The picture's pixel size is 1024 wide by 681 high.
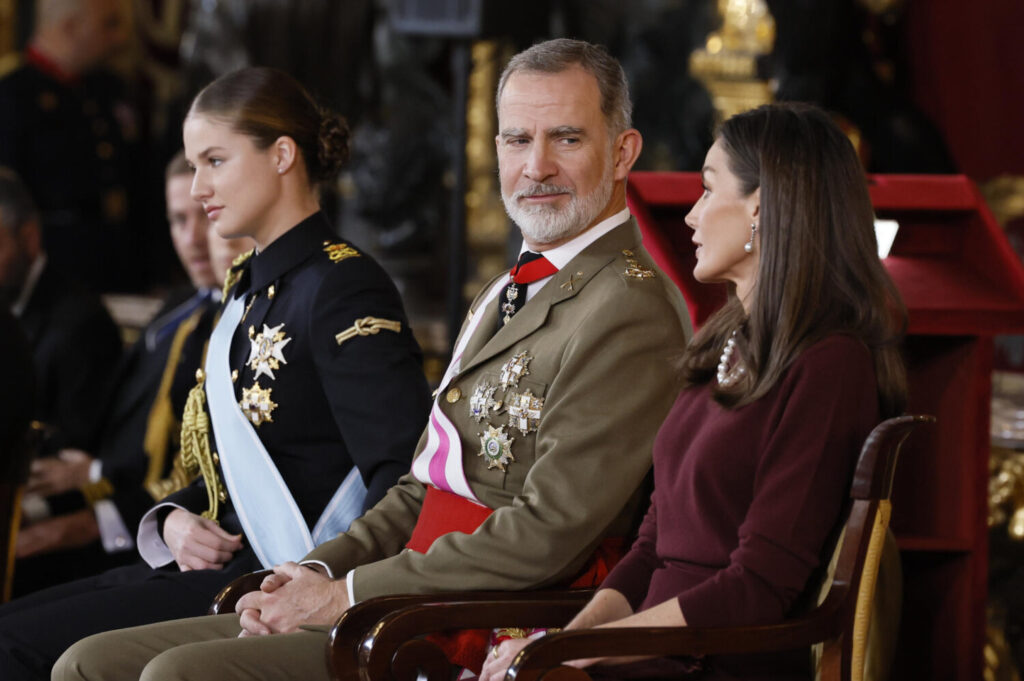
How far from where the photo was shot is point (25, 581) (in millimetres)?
3332

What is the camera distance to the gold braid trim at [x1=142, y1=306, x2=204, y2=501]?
10.8 feet

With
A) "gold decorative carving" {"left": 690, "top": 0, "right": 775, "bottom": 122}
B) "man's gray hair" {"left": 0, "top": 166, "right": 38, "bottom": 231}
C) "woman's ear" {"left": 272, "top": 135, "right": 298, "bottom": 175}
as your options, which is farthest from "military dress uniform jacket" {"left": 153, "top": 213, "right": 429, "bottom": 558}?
"gold decorative carving" {"left": 690, "top": 0, "right": 775, "bottom": 122}

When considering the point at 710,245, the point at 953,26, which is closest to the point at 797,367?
the point at 710,245

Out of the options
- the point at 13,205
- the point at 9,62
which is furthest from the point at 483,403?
the point at 9,62

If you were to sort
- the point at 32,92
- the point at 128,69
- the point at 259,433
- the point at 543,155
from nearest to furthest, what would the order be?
the point at 543,155
the point at 259,433
the point at 32,92
the point at 128,69

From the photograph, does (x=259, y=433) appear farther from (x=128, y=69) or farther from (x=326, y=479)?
(x=128, y=69)

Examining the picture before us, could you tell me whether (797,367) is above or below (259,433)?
above

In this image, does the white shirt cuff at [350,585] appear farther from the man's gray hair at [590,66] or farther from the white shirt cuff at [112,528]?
the white shirt cuff at [112,528]

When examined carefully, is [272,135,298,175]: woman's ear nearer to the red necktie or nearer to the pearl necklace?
the red necktie

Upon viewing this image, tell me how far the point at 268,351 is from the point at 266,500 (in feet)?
0.84

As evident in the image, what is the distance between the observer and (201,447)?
254 centimetres

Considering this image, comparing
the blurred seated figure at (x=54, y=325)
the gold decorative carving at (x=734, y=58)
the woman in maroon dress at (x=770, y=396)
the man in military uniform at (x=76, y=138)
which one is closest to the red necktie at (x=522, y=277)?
the woman in maroon dress at (x=770, y=396)

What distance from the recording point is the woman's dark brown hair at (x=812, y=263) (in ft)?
5.63

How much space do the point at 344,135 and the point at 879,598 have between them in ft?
4.12
